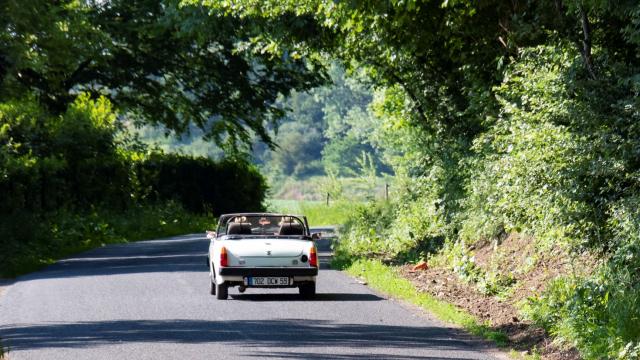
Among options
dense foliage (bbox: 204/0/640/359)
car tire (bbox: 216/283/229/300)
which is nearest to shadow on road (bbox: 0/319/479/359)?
dense foliage (bbox: 204/0/640/359)

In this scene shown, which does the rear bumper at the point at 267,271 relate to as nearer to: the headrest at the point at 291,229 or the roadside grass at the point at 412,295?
the headrest at the point at 291,229

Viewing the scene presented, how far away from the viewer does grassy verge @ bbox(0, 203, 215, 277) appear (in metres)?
28.1

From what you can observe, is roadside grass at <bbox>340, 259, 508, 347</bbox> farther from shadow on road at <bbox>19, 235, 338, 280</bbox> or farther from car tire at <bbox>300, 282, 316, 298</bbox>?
shadow on road at <bbox>19, 235, 338, 280</bbox>

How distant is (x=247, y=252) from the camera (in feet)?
62.8

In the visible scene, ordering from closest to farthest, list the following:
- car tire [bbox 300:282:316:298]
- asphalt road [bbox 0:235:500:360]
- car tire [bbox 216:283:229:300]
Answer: asphalt road [bbox 0:235:500:360] < car tire [bbox 216:283:229:300] < car tire [bbox 300:282:316:298]

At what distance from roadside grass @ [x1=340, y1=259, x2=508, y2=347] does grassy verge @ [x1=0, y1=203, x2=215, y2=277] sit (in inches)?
272

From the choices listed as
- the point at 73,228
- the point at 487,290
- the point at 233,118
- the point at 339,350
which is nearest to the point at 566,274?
the point at 487,290

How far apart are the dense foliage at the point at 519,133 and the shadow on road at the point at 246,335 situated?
1502 mm

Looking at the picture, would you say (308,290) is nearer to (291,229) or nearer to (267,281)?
(267,281)

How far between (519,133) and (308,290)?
4.15 meters

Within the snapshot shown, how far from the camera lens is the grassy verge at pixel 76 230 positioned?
28062 millimetres

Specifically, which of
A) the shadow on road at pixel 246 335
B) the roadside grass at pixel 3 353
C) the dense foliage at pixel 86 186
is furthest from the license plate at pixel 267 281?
the dense foliage at pixel 86 186

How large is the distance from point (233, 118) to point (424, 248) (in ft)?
75.5

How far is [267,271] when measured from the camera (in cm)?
1914
